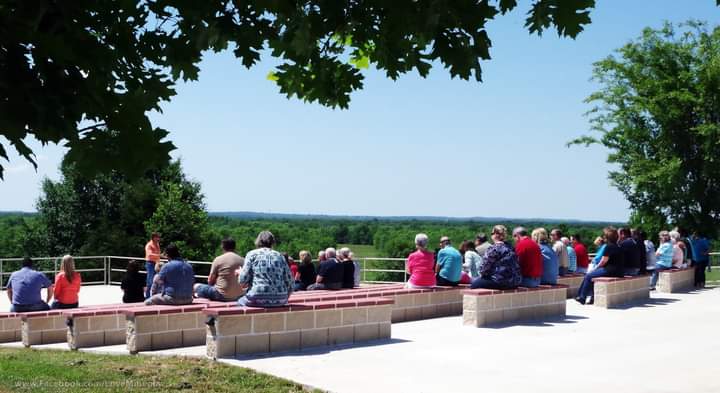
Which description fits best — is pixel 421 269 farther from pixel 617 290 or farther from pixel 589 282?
pixel 617 290

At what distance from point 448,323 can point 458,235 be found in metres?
101

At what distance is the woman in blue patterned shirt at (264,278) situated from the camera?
957 cm

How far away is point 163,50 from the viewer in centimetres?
469

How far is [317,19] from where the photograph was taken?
508 cm

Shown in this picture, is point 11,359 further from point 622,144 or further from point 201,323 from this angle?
point 622,144

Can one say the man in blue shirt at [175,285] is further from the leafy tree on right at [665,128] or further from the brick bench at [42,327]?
the leafy tree on right at [665,128]

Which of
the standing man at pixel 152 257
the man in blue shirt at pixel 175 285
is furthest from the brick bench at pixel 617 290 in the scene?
the standing man at pixel 152 257

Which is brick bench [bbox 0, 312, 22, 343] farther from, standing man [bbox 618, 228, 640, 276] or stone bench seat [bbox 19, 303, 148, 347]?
standing man [bbox 618, 228, 640, 276]

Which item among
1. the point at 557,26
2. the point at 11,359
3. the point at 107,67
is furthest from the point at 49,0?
the point at 11,359

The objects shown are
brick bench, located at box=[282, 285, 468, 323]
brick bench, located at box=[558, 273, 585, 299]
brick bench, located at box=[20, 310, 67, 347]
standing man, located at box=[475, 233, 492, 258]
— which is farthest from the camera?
brick bench, located at box=[558, 273, 585, 299]

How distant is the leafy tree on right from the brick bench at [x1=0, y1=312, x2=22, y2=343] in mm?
22530

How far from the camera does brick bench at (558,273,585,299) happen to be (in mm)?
17016

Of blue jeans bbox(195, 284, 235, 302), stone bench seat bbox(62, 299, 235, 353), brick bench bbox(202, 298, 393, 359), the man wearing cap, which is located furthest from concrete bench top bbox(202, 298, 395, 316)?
the man wearing cap

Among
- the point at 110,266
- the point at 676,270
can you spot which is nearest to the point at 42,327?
the point at 676,270
